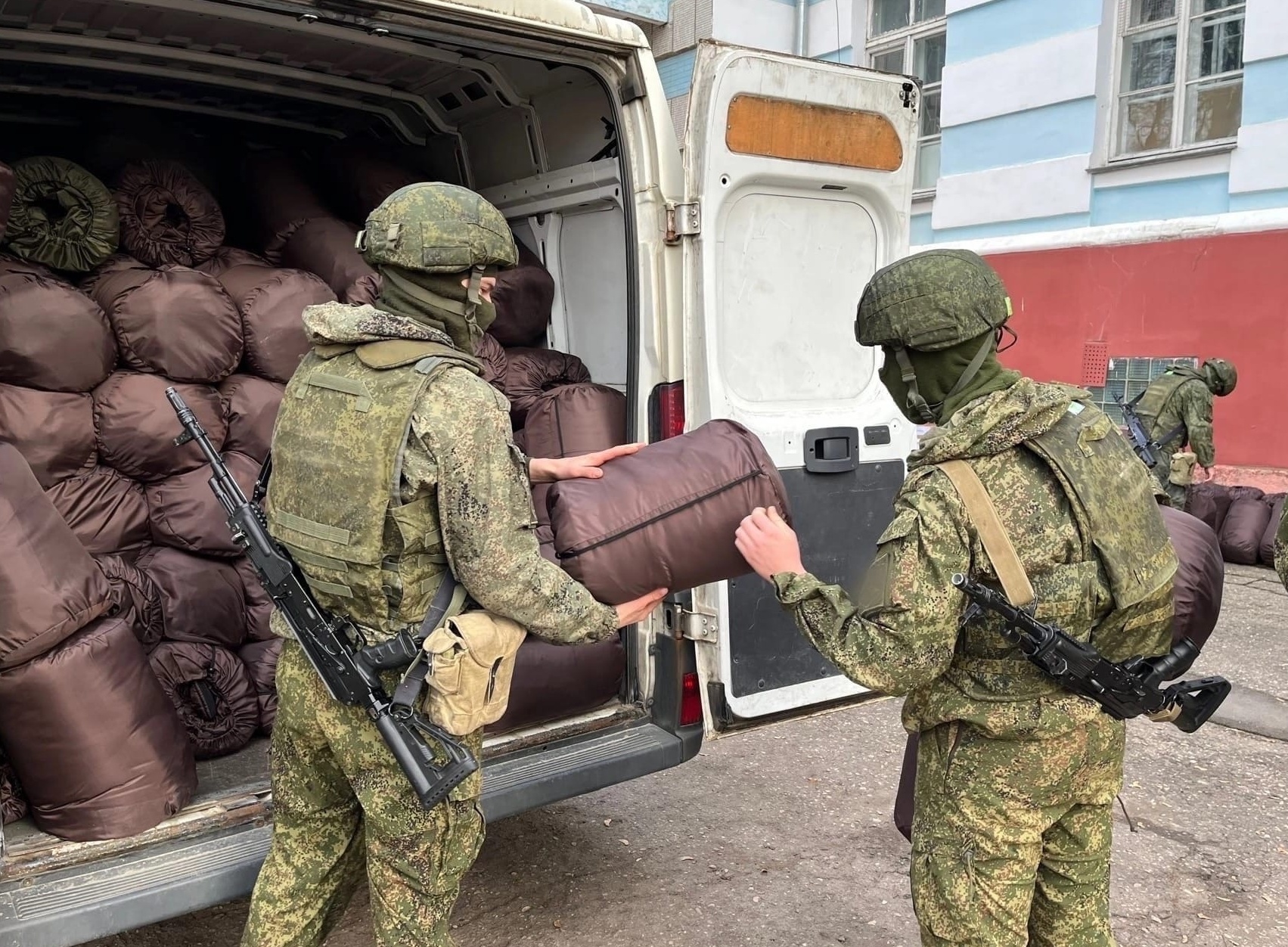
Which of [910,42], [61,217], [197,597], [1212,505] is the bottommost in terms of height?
[1212,505]

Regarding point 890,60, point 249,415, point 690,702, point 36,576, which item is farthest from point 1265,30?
point 36,576

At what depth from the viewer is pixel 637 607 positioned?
216 cm

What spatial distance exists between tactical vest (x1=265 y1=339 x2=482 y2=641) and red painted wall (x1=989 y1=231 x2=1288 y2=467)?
6993 millimetres

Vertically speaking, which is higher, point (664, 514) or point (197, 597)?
point (664, 514)

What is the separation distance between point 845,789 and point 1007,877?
1.92 metres

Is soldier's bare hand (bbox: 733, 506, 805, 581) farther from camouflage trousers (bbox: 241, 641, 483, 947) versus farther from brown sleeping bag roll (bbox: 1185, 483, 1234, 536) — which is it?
brown sleeping bag roll (bbox: 1185, 483, 1234, 536)

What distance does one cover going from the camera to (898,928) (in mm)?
2879

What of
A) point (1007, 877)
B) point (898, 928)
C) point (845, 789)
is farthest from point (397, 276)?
point (845, 789)

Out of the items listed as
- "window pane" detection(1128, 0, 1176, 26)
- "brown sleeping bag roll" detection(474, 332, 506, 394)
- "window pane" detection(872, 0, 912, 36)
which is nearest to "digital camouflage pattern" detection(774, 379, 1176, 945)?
"brown sleeping bag roll" detection(474, 332, 506, 394)

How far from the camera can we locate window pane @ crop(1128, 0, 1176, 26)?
811 centimetres

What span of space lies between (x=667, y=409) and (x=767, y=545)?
3.15 feet

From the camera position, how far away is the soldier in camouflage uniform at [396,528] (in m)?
1.96

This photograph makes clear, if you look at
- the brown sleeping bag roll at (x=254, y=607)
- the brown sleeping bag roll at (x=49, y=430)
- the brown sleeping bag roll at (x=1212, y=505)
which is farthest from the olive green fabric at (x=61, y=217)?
the brown sleeping bag roll at (x=1212, y=505)

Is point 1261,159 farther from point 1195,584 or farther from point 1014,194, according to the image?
point 1195,584
